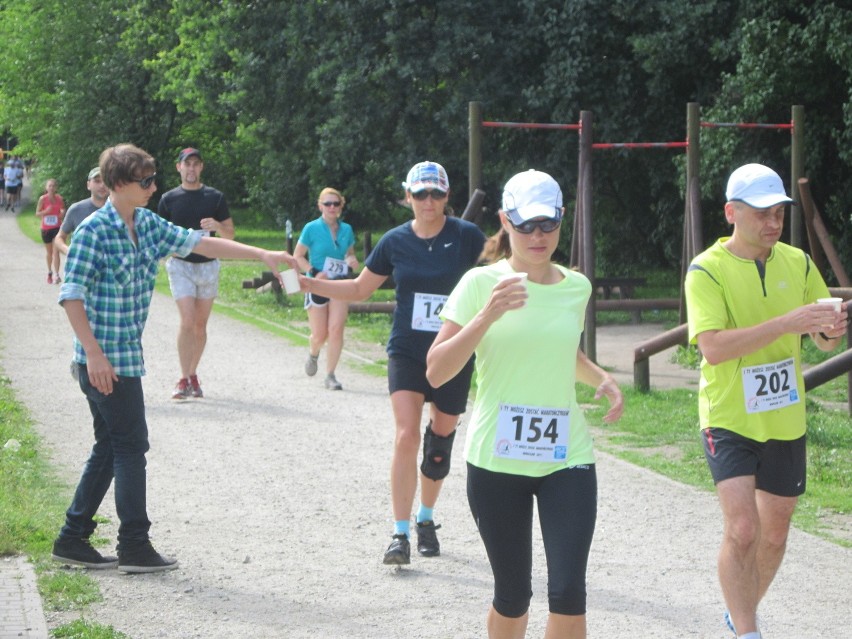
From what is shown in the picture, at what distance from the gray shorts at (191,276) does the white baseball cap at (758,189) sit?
7266mm

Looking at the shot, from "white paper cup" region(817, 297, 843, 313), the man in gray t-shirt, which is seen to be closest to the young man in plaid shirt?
"white paper cup" region(817, 297, 843, 313)

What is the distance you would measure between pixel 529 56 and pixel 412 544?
17.2 m

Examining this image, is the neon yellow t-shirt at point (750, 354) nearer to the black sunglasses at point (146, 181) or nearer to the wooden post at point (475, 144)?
the black sunglasses at point (146, 181)

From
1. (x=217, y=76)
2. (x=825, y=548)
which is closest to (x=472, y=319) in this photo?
(x=825, y=548)

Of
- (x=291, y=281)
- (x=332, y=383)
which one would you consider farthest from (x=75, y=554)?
(x=332, y=383)

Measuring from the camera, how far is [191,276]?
12039 mm

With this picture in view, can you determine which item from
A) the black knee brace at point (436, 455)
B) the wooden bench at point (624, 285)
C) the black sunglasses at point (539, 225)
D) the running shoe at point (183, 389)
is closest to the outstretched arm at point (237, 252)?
the black knee brace at point (436, 455)

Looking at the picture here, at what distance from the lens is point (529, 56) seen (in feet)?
77.2

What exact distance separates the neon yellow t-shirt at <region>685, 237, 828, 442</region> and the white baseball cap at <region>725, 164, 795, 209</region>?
0.73ft

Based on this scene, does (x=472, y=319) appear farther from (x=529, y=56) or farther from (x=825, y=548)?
(x=529, y=56)

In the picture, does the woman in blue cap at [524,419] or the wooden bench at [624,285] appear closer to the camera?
the woman in blue cap at [524,419]

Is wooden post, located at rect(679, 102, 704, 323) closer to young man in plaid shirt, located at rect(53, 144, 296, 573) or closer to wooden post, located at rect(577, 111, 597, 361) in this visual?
wooden post, located at rect(577, 111, 597, 361)

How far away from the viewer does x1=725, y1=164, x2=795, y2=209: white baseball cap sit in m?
5.22

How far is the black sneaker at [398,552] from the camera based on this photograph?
6766 millimetres
